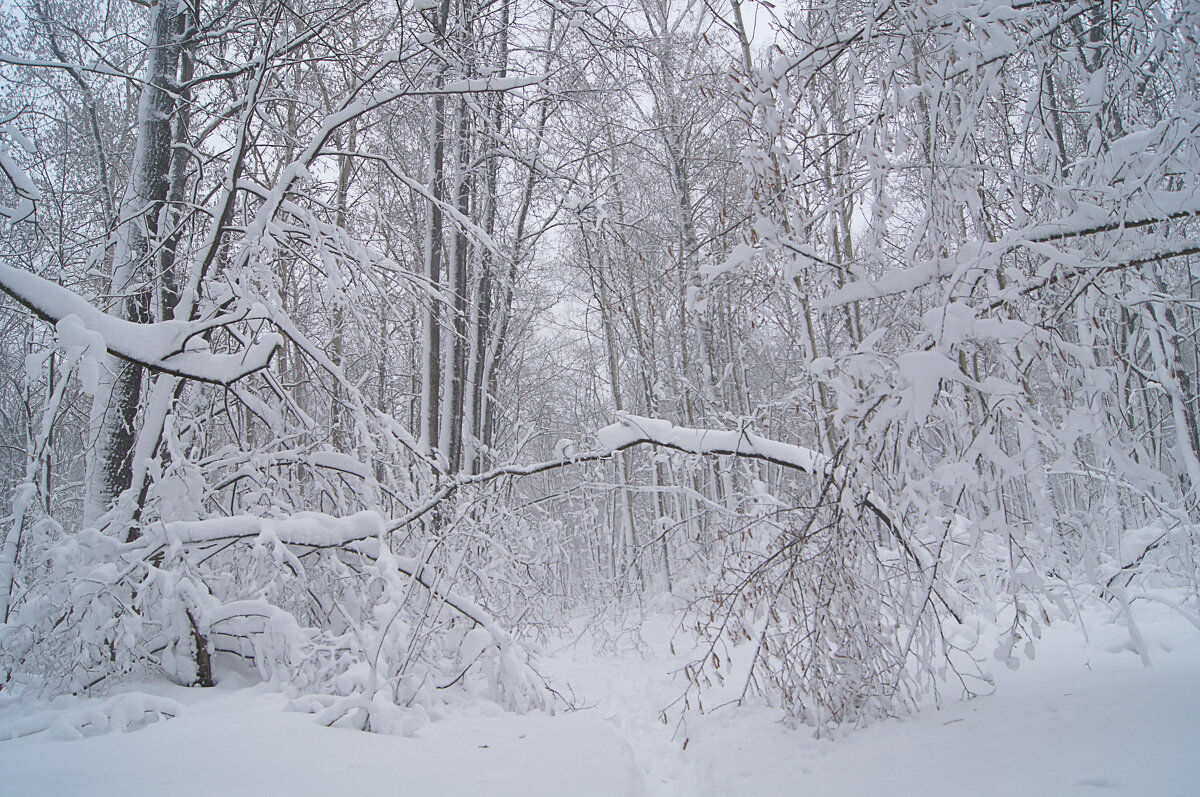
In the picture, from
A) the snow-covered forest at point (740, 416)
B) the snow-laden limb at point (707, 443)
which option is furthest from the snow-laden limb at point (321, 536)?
the snow-laden limb at point (707, 443)

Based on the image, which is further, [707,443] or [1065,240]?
[707,443]

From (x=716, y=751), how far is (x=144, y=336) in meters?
3.74

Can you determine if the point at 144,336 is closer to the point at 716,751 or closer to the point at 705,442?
the point at 705,442

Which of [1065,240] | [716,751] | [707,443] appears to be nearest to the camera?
[1065,240]

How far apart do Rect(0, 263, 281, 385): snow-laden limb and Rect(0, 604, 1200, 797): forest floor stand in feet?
4.64

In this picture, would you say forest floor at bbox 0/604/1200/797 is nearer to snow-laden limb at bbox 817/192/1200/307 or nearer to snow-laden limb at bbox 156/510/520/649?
snow-laden limb at bbox 156/510/520/649

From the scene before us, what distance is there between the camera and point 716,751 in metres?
3.93

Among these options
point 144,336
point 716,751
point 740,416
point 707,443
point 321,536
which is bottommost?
point 716,751

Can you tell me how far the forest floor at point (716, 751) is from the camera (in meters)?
1.97

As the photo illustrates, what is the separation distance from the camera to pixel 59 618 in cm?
312

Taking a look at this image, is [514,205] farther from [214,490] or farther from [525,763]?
[525,763]

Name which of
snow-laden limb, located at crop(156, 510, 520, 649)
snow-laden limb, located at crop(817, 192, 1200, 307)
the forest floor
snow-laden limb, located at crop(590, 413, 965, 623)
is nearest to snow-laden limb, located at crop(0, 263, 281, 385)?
snow-laden limb, located at crop(156, 510, 520, 649)

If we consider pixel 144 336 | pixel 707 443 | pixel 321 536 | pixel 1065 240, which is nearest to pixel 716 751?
pixel 707 443

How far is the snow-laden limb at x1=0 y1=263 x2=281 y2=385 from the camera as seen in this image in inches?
99.4
